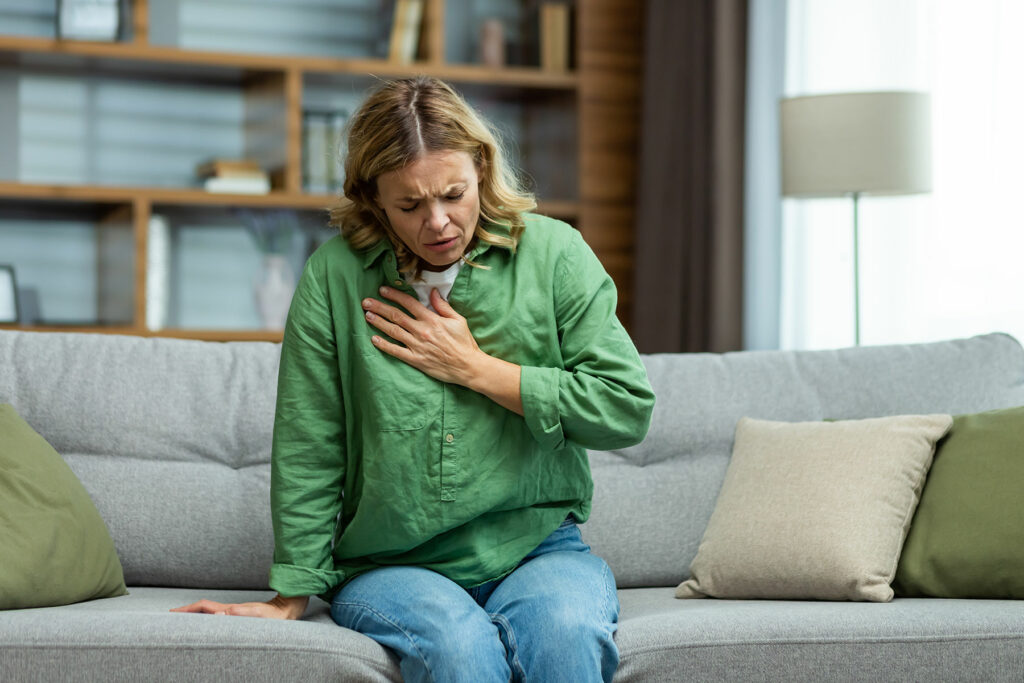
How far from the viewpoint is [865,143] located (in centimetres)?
275

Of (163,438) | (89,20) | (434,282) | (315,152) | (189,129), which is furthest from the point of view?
(189,129)

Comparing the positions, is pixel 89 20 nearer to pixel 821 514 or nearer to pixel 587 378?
pixel 587 378

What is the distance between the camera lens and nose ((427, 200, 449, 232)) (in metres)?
Result: 1.50

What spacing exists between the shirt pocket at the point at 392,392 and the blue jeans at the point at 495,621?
0.66ft

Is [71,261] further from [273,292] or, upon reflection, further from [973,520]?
[973,520]

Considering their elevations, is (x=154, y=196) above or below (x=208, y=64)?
below

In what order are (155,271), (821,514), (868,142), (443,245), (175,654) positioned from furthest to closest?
(155,271) < (868,142) < (821,514) < (443,245) < (175,654)


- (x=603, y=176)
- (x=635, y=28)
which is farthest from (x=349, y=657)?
(x=635, y=28)

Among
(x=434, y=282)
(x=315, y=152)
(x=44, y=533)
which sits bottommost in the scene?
(x=44, y=533)

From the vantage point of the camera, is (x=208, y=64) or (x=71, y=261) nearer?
(x=208, y=64)

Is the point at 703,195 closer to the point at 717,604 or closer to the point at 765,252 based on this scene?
the point at 765,252

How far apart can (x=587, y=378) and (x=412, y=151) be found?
37 cm

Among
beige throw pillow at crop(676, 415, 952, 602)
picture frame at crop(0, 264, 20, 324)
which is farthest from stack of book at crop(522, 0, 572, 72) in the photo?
beige throw pillow at crop(676, 415, 952, 602)

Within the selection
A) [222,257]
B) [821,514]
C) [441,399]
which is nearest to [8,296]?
[222,257]
